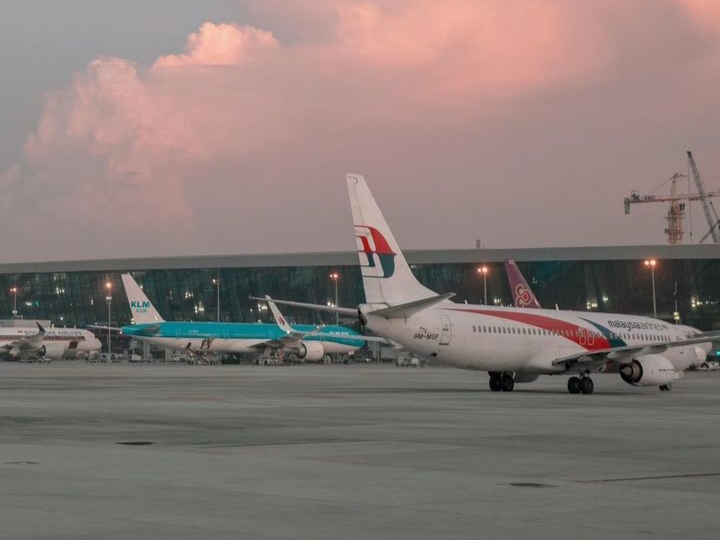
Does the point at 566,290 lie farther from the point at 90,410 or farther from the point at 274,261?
the point at 90,410

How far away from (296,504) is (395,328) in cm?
3349

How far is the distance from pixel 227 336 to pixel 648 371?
242ft

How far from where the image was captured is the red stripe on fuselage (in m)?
51.2

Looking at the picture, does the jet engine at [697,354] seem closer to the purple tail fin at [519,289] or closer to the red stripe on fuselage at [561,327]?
the red stripe on fuselage at [561,327]

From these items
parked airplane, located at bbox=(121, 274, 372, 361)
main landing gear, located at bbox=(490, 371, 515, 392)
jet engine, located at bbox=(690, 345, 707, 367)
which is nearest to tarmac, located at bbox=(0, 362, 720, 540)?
main landing gear, located at bbox=(490, 371, 515, 392)

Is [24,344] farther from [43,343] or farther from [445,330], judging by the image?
[445,330]

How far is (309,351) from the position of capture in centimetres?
12150

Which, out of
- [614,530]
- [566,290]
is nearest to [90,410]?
[614,530]

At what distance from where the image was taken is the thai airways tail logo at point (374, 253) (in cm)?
4781

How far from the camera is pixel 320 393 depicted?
47344 millimetres

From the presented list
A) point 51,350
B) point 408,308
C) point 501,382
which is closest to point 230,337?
point 51,350

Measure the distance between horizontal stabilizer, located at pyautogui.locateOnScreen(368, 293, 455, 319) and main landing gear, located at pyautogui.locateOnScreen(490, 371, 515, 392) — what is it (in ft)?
21.0

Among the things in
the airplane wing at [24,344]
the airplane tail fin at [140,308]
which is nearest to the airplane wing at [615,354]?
the airplane tail fin at [140,308]

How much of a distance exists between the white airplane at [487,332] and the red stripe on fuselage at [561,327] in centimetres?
4
